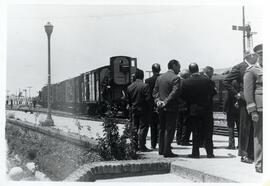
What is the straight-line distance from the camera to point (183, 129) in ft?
26.8

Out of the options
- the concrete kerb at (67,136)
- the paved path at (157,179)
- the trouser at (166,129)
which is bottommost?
the paved path at (157,179)

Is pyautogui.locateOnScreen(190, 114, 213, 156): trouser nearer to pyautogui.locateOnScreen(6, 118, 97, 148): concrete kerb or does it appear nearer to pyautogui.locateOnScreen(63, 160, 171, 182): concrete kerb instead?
pyautogui.locateOnScreen(63, 160, 171, 182): concrete kerb

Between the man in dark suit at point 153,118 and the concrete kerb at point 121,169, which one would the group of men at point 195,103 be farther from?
the concrete kerb at point 121,169

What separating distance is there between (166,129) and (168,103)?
1.30 feet

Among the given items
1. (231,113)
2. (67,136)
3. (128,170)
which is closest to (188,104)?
(231,113)

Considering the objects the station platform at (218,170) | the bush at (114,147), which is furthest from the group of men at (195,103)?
the bush at (114,147)

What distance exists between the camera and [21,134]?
1031 cm

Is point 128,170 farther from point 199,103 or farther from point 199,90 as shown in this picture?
point 199,90

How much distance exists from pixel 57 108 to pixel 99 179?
22793mm

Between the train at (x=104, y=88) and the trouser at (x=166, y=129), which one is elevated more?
the train at (x=104, y=88)

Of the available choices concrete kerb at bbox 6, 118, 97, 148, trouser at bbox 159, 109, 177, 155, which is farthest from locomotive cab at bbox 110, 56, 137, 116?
trouser at bbox 159, 109, 177, 155

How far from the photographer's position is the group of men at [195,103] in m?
5.09

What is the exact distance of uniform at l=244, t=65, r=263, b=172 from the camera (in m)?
4.91

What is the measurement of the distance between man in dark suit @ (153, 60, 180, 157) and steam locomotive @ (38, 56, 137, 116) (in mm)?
8651
